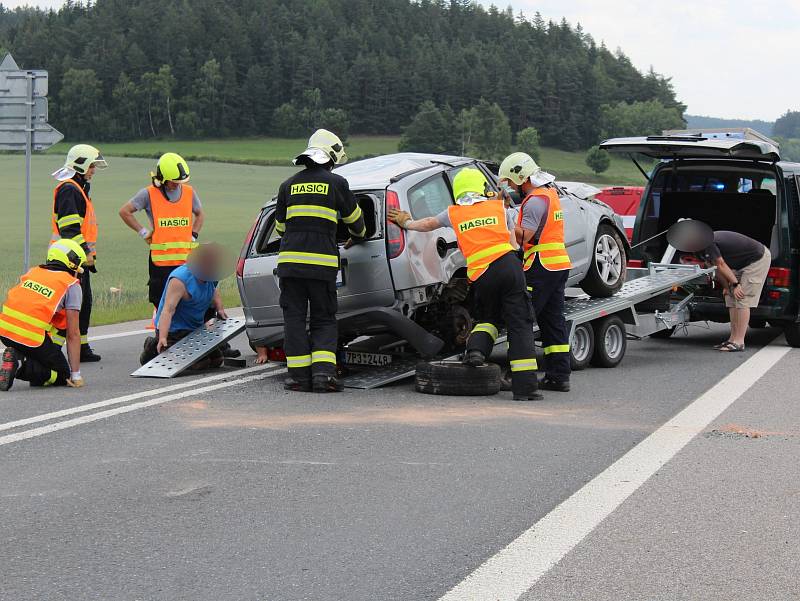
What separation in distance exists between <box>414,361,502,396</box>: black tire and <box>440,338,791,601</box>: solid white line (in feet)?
4.93

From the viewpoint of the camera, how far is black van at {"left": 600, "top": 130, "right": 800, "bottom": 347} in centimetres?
1194

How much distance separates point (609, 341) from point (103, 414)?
5.00 m

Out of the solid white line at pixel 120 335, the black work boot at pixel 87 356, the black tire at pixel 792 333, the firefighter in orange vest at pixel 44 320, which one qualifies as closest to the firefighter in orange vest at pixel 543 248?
the firefighter in orange vest at pixel 44 320

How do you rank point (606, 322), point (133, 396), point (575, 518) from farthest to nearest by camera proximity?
point (606, 322), point (133, 396), point (575, 518)

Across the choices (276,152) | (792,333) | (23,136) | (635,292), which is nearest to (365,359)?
(635,292)

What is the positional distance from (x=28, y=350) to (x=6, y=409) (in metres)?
0.87

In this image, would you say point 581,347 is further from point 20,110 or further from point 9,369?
point 20,110

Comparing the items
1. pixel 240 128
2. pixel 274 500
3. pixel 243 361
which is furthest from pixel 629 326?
pixel 240 128

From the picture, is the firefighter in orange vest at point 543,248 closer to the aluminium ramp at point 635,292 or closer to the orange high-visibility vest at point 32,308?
the aluminium ramp at point 635,292

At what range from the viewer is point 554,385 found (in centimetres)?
938

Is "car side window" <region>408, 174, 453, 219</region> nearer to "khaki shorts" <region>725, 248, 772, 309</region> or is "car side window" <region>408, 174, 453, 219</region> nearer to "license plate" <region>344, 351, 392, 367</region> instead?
"license plate" <region>344, 351, 392, 367</region>

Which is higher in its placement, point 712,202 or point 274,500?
point 712,202

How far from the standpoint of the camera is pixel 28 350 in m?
9.10

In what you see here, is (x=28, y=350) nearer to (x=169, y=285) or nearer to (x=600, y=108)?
(x=169, y=285)
